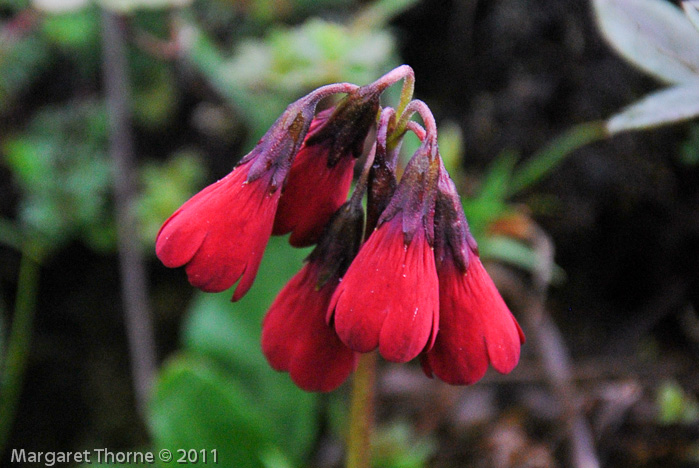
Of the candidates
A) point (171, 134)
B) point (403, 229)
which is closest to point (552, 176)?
point (403, 229)

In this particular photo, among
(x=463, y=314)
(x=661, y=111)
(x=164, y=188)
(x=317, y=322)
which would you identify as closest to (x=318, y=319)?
(x=317, y=322)

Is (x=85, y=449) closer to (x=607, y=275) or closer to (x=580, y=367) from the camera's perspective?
(x=580, y=367)

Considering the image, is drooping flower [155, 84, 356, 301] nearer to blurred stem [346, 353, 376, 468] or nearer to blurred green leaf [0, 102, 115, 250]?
blurred stem [346, 353, 376, 468]

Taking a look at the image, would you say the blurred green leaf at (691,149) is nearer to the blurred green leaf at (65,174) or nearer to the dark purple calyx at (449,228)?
the dark purple calyx at (449,228)

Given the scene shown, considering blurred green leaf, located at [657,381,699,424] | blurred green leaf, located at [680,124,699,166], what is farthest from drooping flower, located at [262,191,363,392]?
blurred green leaf, located at [680,124,699,166]

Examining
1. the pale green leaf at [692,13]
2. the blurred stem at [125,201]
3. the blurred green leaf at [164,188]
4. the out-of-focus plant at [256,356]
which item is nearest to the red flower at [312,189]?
the pale green leaf at [692,13]

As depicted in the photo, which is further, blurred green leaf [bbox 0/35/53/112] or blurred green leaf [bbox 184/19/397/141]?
blurred green leaf [bbox 0/35/53/112]
